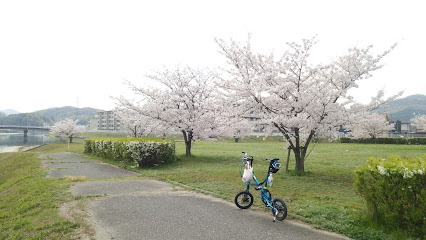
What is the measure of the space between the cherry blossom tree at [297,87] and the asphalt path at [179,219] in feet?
14.9

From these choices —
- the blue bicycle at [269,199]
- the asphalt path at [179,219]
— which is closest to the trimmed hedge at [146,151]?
the asphalt path at [179,219]

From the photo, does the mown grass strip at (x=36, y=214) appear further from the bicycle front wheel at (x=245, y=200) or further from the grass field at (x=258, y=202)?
the bicycle front wheel at (x=245, y=200)

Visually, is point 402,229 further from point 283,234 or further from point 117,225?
point 117,225

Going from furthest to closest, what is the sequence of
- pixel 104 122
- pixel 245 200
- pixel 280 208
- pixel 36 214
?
pixel 104 122, pixel 245 200, pixel 36 214, pixel 280 208

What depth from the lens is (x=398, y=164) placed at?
442 centimetres

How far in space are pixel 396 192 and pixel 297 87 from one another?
653cm

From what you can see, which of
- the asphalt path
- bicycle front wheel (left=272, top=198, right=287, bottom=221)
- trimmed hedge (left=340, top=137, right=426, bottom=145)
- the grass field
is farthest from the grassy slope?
trimmed hedge (left=340, top=137, right=426, bottom=145)

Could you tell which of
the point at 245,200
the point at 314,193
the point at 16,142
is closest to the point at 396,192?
the point at 245,200

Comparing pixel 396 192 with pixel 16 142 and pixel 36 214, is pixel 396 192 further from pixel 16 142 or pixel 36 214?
pixel 16 142

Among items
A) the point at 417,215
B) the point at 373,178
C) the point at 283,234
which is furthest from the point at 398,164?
the point at 283,234

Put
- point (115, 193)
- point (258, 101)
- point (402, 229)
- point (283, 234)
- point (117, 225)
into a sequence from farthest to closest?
point (258, 101) < point (115, 193) < point (117, 225) < point (283, 234) < point (402, 229)

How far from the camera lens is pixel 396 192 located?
4293 mm

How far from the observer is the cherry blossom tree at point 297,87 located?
9.49 meters

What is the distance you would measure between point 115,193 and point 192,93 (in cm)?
1036
